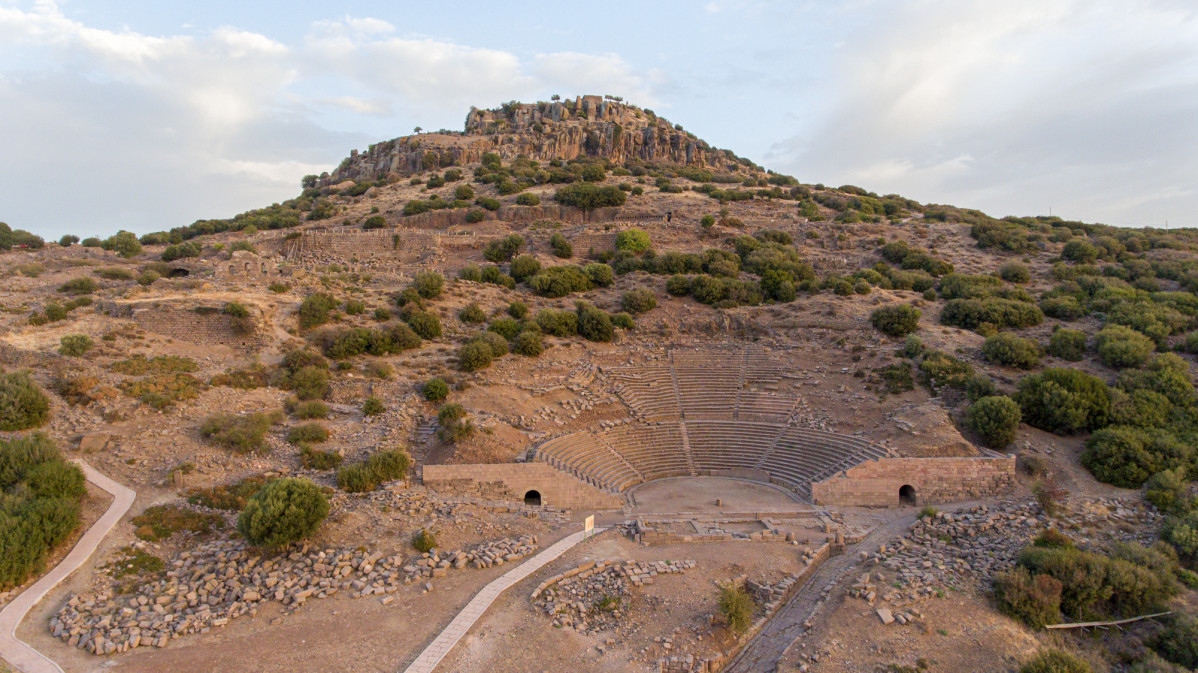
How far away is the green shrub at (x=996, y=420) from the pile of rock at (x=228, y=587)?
16224mm

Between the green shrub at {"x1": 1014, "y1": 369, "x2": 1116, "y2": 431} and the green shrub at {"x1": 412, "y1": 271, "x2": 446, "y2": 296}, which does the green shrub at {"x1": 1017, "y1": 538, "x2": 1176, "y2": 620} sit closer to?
the green shrub at {"x1": 1014, "y1": 369, "x2": 1116, "y2": 431}

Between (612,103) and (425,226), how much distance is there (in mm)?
41547

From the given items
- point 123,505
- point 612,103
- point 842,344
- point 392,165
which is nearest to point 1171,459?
point 842,344

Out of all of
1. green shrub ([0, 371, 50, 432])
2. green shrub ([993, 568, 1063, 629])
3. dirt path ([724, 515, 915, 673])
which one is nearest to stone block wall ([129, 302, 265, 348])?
green shrub ([0, 371, 50, 432])

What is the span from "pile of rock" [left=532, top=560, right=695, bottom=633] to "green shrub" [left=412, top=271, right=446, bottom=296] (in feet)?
68.2

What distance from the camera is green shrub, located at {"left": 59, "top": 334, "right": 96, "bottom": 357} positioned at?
69.1 feet

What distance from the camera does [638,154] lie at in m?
71.1

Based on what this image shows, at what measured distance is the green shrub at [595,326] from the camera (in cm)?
3011

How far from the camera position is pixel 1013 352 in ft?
81.3

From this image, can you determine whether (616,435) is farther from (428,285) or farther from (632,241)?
(632,241)

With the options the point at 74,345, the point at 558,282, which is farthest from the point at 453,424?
the point at 558,282

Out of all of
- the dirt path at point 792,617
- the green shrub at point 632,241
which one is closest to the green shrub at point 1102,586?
the dirt path at point 792,617

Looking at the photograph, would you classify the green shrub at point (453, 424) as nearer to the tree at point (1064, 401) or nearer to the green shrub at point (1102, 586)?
the green shrub at point (1102, 586)

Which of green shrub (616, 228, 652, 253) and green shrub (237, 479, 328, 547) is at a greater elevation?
green shrub (616, 228, 652, 253)
